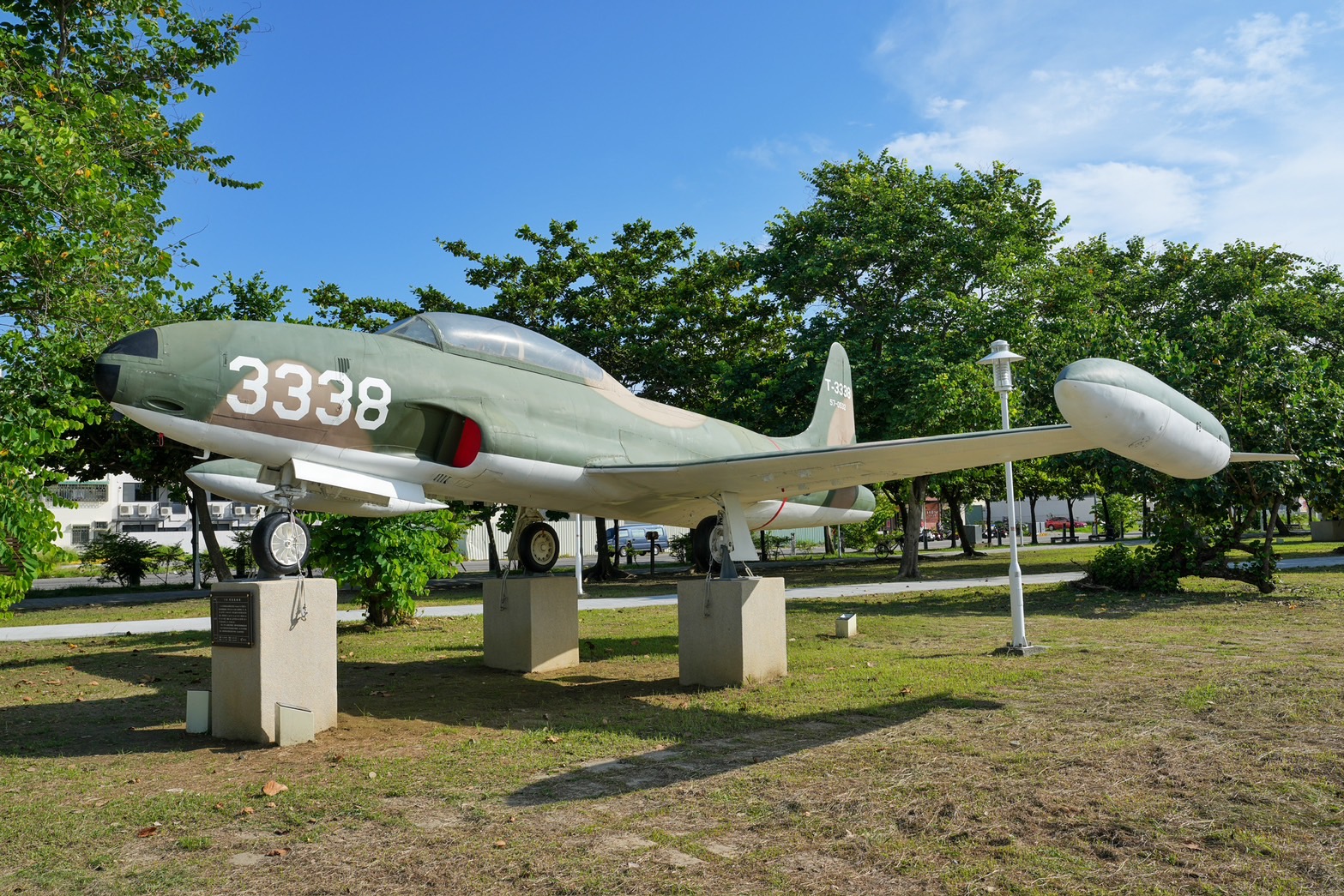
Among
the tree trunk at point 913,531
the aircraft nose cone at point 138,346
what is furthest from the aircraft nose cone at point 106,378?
the tree trunk at point 913,531

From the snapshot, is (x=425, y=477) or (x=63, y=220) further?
(x=63, y=220)

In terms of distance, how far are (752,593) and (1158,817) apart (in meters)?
5.39

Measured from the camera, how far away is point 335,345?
774cm

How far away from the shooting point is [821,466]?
965cm

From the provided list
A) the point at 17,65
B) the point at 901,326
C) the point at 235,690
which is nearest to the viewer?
the point at 235,690

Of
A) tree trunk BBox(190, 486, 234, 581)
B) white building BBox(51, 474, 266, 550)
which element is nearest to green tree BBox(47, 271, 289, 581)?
tree trunk BBox(190, 486, 234, 581)

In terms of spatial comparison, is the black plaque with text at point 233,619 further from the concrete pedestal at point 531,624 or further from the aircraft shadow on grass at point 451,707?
the concrete pedestal at point 531,624

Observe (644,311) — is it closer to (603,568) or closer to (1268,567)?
(603,568)

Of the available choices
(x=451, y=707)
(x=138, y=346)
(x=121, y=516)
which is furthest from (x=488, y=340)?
(x=121, y=516)

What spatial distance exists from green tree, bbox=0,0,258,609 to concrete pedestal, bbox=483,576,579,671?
5604 mm

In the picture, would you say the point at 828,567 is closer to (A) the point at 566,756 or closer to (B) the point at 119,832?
(A) the point at 566,756

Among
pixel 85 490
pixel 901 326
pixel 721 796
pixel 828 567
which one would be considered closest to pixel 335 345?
pixel 721 796

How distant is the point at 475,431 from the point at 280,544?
202 centimetres

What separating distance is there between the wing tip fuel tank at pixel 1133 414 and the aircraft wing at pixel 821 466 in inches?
48.1
